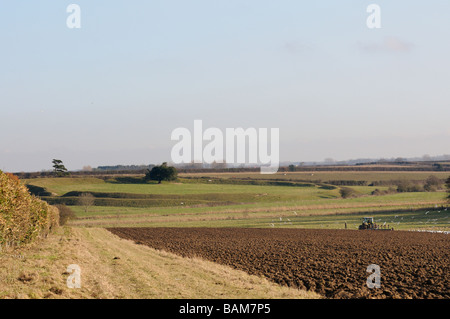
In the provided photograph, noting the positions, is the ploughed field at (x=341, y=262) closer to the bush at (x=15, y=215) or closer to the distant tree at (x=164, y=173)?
the bush at (x=15, y=215)

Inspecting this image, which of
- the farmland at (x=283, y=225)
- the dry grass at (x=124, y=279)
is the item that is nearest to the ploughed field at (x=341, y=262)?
the farmland at (x=283, y=225)

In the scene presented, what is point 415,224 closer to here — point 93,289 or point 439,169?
point 93,289

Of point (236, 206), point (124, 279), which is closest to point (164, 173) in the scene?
point (236, 206)

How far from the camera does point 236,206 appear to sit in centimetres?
9125

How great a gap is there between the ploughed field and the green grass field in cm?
2448

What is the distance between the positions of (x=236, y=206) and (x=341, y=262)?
207 ft

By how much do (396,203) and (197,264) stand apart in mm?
71235

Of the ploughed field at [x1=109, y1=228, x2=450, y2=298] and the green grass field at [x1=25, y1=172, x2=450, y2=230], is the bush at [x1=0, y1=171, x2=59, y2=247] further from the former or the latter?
the green grass field at [x1=25, y1=172, x2=450, y2=230]

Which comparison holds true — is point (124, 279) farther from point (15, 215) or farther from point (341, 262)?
point (341, 262)

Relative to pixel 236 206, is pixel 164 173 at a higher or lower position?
higher

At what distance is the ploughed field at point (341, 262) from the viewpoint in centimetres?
2064

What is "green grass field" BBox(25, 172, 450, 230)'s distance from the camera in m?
71.1

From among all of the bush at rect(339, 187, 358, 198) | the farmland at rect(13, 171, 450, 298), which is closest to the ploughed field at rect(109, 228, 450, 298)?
the farmland at rect(13, 171, 450, 298)

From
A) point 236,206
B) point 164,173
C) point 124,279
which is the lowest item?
point 236,206
